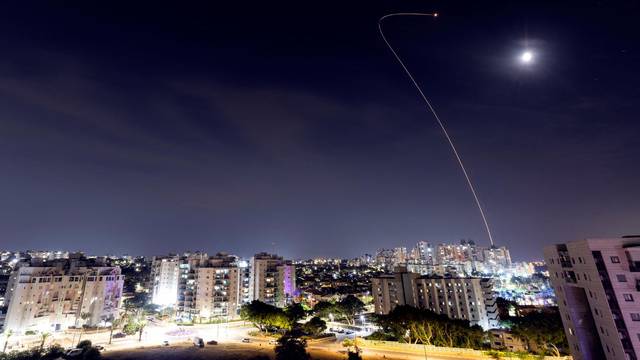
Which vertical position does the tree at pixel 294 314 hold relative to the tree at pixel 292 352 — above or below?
above

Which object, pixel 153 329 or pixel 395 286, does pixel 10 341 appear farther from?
pixel 395 286

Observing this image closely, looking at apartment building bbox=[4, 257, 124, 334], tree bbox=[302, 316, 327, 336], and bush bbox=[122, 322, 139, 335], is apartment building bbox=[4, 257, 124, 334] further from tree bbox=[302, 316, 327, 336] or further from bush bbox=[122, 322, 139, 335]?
tree bbox=[302, 316, 327, 336]

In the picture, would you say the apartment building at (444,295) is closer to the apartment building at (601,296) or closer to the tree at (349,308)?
the tree at (349,308)

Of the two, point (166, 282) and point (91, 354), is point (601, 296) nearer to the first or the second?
point (91, 354)

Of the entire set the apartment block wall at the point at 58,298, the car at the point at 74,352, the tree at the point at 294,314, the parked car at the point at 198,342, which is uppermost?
the apartment block wall at the point at 58,298

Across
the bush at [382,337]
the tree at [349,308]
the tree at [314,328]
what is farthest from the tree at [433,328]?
the tree at [349,308]
